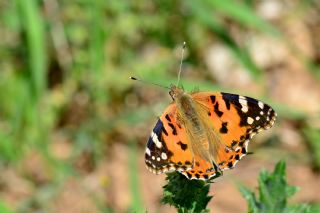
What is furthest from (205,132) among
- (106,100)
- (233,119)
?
(106,100)

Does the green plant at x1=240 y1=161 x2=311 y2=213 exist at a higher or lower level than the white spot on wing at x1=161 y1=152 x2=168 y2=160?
lower

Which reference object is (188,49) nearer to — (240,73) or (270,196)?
(240,73)

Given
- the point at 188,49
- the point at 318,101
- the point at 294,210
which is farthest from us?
the point at 318,101

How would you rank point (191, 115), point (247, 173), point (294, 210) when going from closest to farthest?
point (294, 210)
point (191, 115)
point (247, 173)

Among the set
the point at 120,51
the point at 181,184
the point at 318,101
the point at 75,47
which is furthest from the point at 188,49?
the point at 181,184

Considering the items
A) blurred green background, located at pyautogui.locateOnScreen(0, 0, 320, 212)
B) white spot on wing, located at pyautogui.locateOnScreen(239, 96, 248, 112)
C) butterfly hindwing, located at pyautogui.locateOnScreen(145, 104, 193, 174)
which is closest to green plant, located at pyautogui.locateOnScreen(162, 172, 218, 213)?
butterfly hindwing, located at pyautogui.locateOnScreen(145, 104, 193, 174)

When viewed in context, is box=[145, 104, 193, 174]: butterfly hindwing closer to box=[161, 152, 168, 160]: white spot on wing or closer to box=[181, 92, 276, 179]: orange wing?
box=[161, 152, 168, 160]: white spot on wing

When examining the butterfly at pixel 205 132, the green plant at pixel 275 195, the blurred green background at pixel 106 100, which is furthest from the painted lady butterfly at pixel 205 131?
the blurred green background at pixel 106 100
